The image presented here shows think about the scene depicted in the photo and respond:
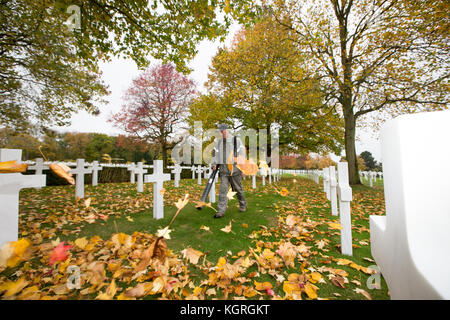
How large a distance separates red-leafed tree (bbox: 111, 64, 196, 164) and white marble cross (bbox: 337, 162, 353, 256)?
59.0 ft

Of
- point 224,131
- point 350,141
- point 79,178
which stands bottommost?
point 79,178

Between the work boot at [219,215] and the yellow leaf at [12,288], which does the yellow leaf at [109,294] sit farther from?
the work boot at [219,215]

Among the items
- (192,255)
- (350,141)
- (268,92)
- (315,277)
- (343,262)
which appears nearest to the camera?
(315,277)

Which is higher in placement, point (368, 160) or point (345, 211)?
point (368, 160)

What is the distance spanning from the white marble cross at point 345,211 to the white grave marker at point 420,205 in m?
1.97

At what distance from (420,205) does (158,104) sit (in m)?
19.9

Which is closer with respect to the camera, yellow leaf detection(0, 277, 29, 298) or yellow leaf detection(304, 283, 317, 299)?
yellow leaf detection(0, 277, 29, 298)

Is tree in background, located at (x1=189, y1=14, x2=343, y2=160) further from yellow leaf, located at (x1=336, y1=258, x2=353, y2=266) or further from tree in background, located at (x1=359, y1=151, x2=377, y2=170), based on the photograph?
tree in background, located at (x1=359, y1=151, x2=377, y2=170)

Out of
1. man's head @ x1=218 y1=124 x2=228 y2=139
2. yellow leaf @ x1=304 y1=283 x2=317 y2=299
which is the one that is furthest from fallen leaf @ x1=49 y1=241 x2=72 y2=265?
man's head @ x1=218 y1=124 x2=228 y2=139

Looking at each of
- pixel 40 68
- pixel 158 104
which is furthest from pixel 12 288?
pixel 158 104

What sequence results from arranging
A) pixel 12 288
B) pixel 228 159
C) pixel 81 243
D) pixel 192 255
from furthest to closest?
1. pixel 228 159
2. pixel 81 243
3. pixel 192 255
4. pixel 12 288

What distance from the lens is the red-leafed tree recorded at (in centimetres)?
1770

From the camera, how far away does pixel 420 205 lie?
600 millimetres

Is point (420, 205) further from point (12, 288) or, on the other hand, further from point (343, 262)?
point (12, 288)
